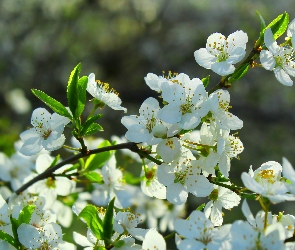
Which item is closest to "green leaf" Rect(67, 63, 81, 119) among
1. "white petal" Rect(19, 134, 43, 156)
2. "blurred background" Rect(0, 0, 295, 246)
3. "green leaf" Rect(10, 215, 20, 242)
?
"white petal" Rect(19, 134, 43, 156)

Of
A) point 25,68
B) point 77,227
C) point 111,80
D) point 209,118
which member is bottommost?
point 77,227

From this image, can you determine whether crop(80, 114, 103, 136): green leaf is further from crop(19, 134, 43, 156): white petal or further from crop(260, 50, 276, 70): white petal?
crop(260, 50, 276, 70): white petal

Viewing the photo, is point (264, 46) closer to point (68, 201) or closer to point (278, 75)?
point (278, 75)

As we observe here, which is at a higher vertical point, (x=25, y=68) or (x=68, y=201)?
(x=25, y=68)

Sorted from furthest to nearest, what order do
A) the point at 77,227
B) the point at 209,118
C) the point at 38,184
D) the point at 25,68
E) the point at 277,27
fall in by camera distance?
the point at 25,68 < the point at 77,227 < the point at 38,184 < the point at 277,27 < the point at 209,118

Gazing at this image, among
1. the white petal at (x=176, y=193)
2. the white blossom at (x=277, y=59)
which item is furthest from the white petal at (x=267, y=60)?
the white petal at (x=176, y=193)

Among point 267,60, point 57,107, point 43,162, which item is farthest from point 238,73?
point 43,162

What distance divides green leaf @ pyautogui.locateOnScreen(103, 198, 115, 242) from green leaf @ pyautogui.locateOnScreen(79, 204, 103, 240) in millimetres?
22

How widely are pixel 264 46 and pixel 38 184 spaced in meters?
0.76

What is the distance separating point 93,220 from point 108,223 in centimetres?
6

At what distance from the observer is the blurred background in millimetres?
5430

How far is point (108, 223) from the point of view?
1020 mm

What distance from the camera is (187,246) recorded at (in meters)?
0.91

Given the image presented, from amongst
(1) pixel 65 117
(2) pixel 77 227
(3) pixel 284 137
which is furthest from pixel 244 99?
(1) pixel 65 117
